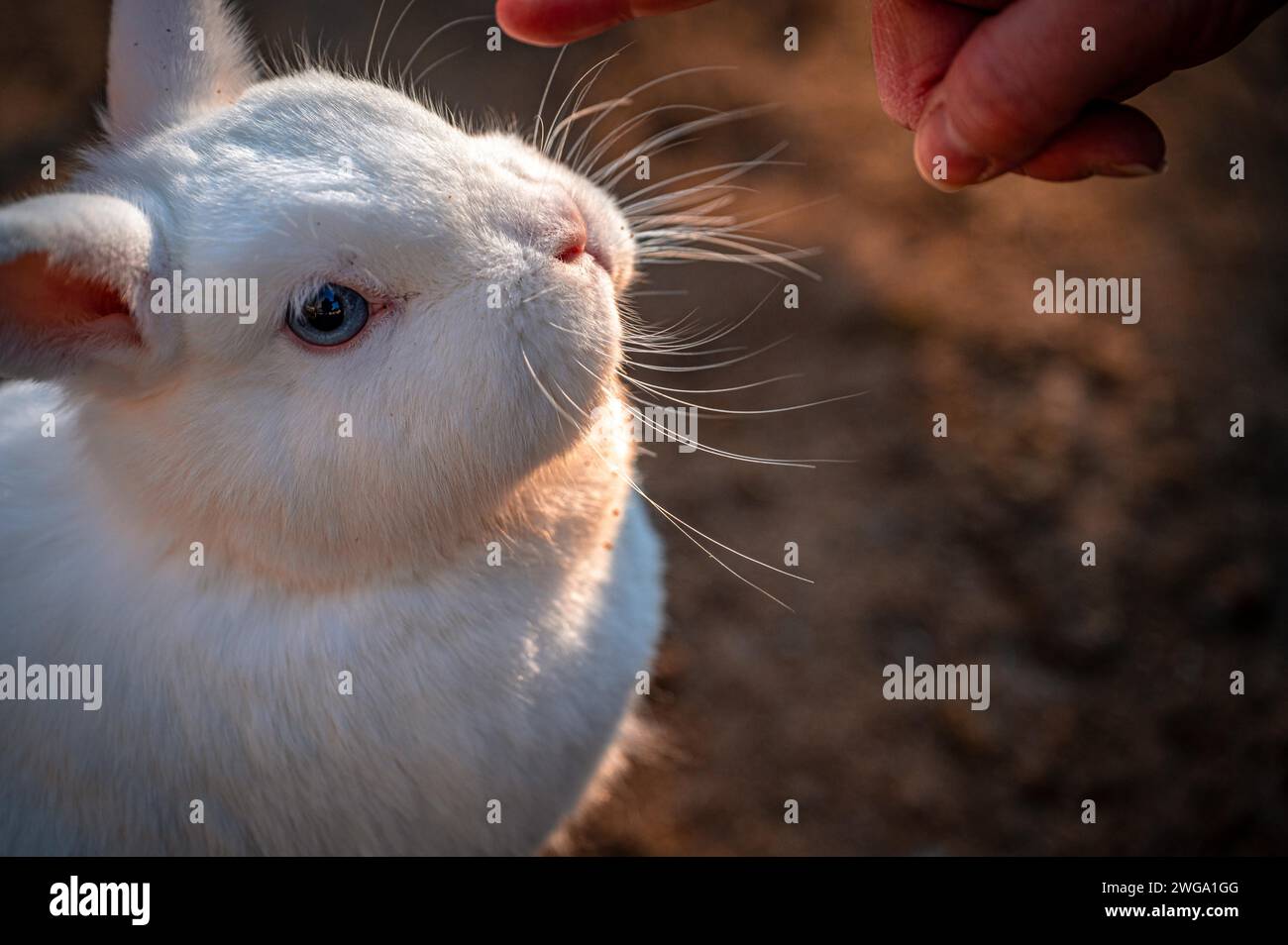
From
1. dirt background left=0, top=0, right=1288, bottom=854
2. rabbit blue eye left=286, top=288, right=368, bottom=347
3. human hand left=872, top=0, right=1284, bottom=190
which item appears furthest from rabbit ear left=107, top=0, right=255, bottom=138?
human hand left=872, top=0, right=1284, bottom=190

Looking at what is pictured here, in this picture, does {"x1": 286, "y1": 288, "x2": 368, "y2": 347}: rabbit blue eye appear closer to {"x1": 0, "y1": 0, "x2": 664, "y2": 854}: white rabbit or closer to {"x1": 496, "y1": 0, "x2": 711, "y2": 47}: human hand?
{"x1": 0, "y1": 0, "x2": 664, "y2": 854}: white rabbit

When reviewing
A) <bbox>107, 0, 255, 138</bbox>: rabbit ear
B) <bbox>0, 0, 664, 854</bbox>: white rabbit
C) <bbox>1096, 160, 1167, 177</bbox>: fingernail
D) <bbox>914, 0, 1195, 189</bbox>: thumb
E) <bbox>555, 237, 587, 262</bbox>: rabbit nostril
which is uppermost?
<bbox>107, 0, 255, 138</bbox>: rabbit ear

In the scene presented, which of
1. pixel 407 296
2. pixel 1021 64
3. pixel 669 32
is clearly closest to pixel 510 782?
pixel 407 296

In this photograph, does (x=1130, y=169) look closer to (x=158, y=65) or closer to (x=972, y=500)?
(x=972, y=500)

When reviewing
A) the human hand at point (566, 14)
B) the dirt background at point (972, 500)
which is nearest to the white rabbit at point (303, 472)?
the human hand at point (566, 14)

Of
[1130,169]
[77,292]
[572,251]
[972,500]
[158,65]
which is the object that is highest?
[158,65]

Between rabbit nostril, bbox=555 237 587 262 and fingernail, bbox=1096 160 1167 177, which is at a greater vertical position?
fingernail, bbox=1096 160 1167 177

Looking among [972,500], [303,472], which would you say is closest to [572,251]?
[303,472]
